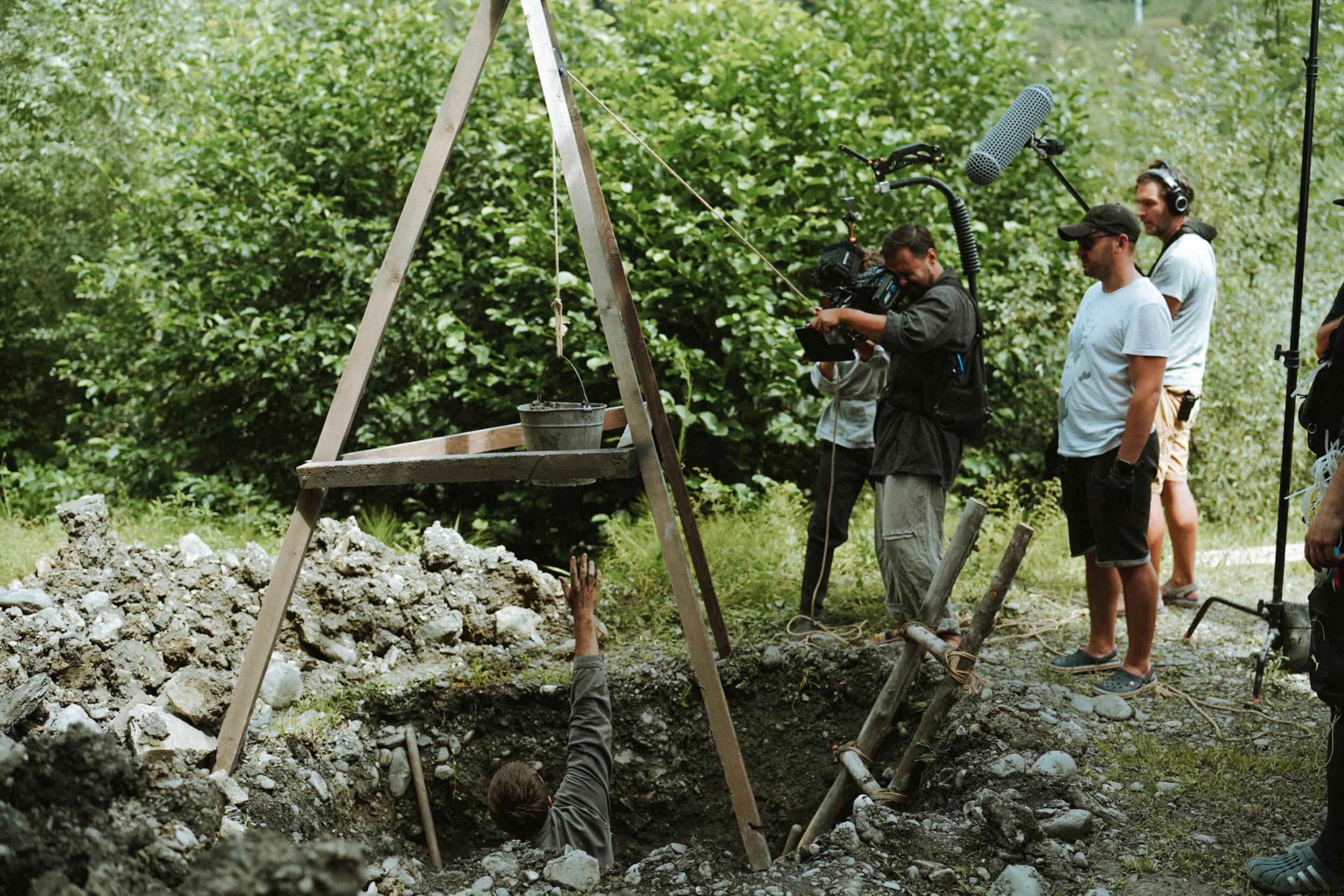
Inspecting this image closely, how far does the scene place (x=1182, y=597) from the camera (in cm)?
536

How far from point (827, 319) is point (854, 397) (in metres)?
0.83

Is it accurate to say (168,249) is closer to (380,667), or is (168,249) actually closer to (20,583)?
(20,583)

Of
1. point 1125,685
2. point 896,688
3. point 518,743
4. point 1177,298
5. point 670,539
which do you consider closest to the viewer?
point 670,539

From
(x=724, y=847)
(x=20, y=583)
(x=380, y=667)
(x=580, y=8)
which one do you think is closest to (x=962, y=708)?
(x=724, y=847)

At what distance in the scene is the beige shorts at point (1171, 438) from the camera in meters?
4.81

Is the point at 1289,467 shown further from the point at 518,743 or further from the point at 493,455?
the point at 518,743

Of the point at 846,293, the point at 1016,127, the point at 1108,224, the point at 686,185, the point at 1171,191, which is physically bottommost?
the point at 846,293

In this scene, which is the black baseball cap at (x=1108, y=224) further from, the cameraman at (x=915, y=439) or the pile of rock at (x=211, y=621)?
the pile of rock at (x=211, y=621)

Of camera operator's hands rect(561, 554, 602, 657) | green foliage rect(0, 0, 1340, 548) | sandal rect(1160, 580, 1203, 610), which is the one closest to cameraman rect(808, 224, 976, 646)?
camera operator's hands rect(561, 554, 602, 657)

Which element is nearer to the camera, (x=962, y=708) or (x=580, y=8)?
(x=962, y=708)

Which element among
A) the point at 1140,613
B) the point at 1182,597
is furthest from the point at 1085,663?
the point at 1182,597

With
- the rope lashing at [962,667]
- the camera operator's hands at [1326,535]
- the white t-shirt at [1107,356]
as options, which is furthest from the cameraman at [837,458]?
the camera operator's hands at [1326,535]

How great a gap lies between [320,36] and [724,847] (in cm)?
661

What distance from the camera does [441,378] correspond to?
710cm
